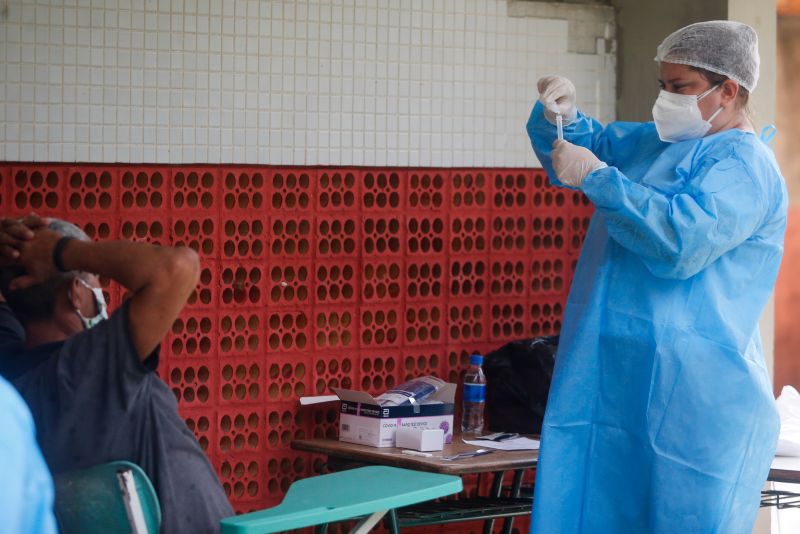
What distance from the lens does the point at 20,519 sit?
1.27 meters

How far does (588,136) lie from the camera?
11.0ft

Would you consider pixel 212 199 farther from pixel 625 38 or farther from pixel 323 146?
pixel 625 38

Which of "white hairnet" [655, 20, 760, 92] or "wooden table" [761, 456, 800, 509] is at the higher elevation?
"white hairnet" [655, 20, 760, 92]

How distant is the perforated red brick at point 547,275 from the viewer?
Answer: 4.30 metres

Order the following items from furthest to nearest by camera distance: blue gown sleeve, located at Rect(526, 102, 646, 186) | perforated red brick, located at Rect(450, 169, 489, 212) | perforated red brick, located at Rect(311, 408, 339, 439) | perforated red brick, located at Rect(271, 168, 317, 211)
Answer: perforated red brick, located at Rect(450, 169, 489, 212) < perforated red brick, located at Rect(311, 408, 339, 439) < perforated red brick, located at Rect(271, 168, 317, 211) < blue gown sleeve, located at Rect(526, 102, 646, 186)

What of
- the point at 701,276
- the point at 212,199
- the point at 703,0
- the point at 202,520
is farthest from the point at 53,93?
the point at 703,0

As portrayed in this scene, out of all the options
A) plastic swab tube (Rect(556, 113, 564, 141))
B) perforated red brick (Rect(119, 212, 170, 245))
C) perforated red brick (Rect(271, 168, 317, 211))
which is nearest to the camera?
plastic swab tube (Rect(556, 113, 564, 141))

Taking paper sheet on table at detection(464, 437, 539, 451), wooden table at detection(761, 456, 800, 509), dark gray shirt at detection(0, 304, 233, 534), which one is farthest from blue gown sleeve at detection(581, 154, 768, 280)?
dark gray shirt at detection(0, 304, 233, 534)

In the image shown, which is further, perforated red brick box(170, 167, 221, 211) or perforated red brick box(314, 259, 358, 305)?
perforated red brick box(314, 259, 358, 305)

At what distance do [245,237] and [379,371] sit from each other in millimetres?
686

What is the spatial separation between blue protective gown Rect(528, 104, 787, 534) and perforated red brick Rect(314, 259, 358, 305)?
1040 millimetres

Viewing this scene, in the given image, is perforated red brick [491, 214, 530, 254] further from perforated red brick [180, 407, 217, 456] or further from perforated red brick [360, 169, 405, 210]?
perforated red brick [180, 407, 217, 456]

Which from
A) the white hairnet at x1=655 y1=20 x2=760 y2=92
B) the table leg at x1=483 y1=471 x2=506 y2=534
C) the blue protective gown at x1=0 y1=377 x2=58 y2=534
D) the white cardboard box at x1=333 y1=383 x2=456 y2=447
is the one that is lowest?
the table leg at x1=483 y1=471 x2=506 y2=534

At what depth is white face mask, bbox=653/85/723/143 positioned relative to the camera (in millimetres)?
3006
